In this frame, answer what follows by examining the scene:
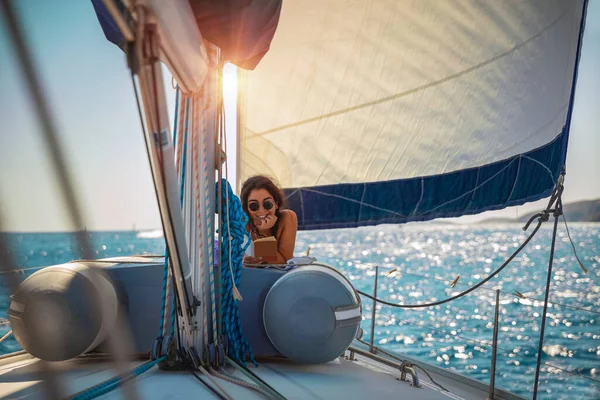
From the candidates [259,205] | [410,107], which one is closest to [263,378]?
[259,205]

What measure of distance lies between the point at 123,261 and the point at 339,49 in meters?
2.06

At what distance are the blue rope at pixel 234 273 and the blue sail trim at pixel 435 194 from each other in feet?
→ 4.94

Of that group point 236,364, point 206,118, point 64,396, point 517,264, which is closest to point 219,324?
point 236,364

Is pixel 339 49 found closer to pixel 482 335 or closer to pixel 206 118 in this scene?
pixel 206 118

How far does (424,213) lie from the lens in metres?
3.40

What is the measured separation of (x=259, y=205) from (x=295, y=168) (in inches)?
43.8

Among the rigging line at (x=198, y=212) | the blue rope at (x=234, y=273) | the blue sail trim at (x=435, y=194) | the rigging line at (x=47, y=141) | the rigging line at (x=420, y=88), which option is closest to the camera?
the rigging line at (x=47, y=141)

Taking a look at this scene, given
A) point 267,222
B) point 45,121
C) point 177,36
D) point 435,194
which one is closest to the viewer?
point 45,121

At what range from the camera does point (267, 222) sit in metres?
2.67

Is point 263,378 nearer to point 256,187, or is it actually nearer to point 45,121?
point 256,187

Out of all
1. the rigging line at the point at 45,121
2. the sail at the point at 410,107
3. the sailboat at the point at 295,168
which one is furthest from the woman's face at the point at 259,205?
the rigging line at the point at 45,121

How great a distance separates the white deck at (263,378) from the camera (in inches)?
62.7

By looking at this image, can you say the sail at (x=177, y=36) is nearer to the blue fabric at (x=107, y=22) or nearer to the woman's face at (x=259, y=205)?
the blue fabric at (x=107, y=22)

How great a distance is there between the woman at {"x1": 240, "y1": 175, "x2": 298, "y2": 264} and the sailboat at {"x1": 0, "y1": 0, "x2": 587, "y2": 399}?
0.19m
